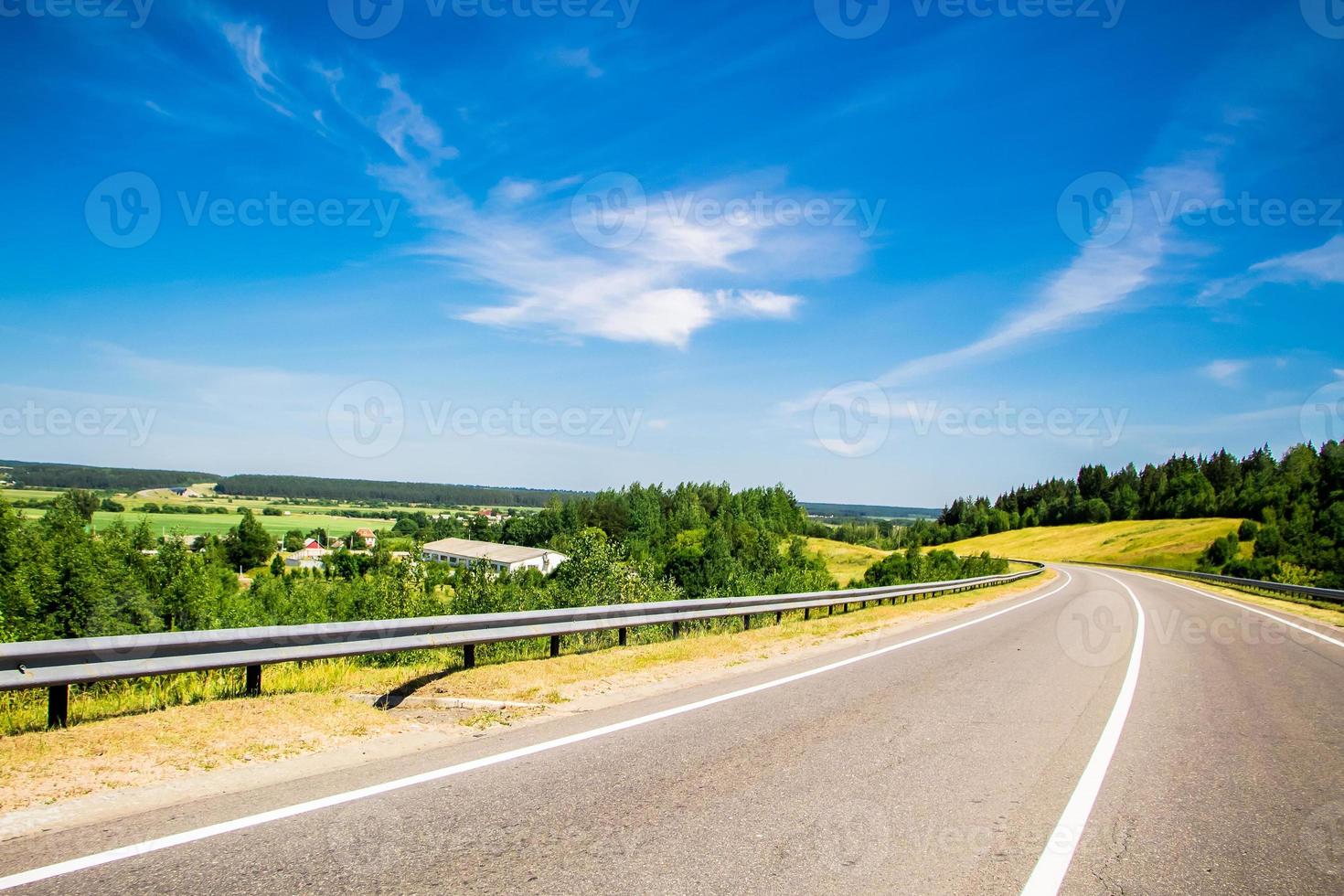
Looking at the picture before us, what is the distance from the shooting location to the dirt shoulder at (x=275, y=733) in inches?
184

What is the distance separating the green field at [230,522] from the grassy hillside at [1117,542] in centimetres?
11313

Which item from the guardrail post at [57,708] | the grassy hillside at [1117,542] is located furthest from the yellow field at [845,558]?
the guardrail post at [57,708]

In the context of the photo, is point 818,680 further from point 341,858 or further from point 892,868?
point 341,858

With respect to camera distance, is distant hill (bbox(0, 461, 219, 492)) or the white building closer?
the white building

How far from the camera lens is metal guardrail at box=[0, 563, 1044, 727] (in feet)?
18.4

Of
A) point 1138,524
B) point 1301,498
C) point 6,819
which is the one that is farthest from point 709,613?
point 1138,524

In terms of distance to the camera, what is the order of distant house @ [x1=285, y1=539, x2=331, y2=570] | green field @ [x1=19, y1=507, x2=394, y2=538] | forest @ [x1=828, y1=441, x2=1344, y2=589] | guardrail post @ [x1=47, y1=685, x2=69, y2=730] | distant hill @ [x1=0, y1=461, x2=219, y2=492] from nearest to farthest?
1. guardrail post @ [x1=47, y1=685, x2=69, y2=730]
2. forest @ [x1=828, y1=441, x2=1344, y2=589]
3. green field @ [x1=19, y1=507, x2=394, y2=538]
4. distant house @ [x1=285, y1=539, x2=331, y2=570]
5. distant hill @ [x1=0, y1=461, x2=219, y2=492]

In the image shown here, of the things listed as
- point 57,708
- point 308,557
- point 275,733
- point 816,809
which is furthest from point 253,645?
point 308,557

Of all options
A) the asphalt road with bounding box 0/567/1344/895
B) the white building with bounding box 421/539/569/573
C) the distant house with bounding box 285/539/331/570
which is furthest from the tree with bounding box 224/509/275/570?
the asphalt road with bounding box 0/567/1344/895

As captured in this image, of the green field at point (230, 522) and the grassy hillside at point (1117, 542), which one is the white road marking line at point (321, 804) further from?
the green field at point (230, 522)

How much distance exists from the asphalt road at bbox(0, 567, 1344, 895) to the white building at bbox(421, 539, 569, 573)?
9030 centimetres

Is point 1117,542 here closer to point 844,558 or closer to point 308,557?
point 844,558

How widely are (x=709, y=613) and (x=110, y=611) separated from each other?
155ft

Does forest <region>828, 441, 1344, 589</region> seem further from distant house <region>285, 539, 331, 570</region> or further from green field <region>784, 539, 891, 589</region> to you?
distant house <region>285, 539, 331, 570</region>
